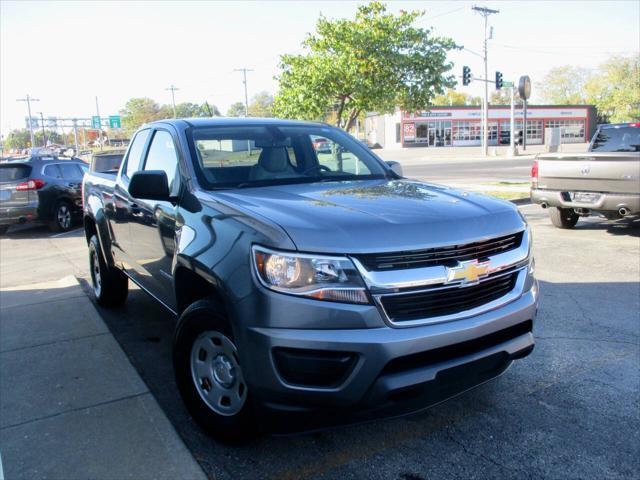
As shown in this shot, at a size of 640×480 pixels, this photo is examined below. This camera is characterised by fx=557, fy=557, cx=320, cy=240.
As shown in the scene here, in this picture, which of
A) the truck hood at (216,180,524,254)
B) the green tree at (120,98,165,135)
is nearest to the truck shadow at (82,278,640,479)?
the truck hood at (216,180,524,254)

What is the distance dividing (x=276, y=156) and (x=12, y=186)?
399 inches

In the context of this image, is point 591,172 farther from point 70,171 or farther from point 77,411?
point 70,171

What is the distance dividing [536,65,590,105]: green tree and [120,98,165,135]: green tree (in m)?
75.2

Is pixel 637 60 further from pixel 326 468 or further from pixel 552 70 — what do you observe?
pixel 326 468

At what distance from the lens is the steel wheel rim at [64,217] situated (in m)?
12.7

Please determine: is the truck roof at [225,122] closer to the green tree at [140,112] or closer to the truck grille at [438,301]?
the truck grille at [438,301]

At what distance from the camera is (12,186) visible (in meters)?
11.9

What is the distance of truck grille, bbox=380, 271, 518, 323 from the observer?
2461 mm

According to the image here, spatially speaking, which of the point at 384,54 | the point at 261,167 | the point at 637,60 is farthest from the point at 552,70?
the point at 261,167

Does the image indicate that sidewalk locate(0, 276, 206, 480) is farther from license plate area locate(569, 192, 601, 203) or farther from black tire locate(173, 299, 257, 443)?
license plate area locate(569, 192, 601, 203)

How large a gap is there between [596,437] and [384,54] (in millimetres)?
11780

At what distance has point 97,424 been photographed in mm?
3307

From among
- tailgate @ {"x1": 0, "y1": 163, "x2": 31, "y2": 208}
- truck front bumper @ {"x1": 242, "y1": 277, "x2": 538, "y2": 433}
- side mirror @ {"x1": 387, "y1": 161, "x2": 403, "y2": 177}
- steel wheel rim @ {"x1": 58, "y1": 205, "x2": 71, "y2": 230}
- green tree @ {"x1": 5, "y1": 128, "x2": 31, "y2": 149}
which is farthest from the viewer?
green tree @ {"x1": 5, "y1": 128, "x2": 31, "y2": 149}

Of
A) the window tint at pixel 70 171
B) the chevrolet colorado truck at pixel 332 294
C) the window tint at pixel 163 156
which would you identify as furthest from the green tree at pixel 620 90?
the chevrolet colorado truck at pixel 332 294
